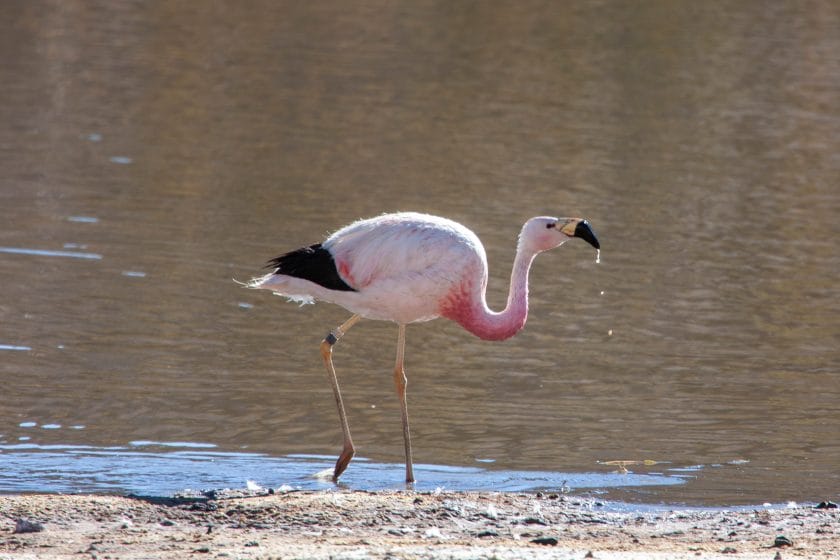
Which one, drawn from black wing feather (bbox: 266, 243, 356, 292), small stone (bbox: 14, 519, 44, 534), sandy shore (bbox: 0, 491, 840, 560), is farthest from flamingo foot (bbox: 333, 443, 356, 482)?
small stone (bbox: 14, 519, 44, 534)

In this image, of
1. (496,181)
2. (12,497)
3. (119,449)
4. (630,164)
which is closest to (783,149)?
(630,164)

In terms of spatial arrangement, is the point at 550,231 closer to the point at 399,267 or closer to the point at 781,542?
the point at 399,267

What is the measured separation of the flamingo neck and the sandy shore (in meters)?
1.18

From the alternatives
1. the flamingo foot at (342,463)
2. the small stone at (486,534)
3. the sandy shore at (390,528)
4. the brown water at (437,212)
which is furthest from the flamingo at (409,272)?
the small stone at (486,534)

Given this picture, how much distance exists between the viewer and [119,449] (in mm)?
9031

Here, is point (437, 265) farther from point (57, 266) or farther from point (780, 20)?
point (780, 20)

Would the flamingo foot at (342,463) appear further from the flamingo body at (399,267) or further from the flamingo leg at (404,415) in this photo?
the flamingo body at (399,267)

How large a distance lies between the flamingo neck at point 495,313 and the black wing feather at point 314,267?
669 mm

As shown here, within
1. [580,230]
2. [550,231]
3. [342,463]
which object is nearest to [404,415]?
[342,463]

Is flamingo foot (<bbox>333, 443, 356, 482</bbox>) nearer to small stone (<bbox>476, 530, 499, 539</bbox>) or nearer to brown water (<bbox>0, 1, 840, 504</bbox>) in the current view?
brown water (<bbox>0, 1, 840, 504</bbox>)

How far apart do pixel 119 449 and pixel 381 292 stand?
1882mm

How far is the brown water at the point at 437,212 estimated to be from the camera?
977cm

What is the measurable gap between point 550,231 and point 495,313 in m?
0.59

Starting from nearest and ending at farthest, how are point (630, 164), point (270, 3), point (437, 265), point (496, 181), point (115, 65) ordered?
point (437, 265)
point (496, 181)
point (630, 164)
point (115, 65)
point (270, 3)
